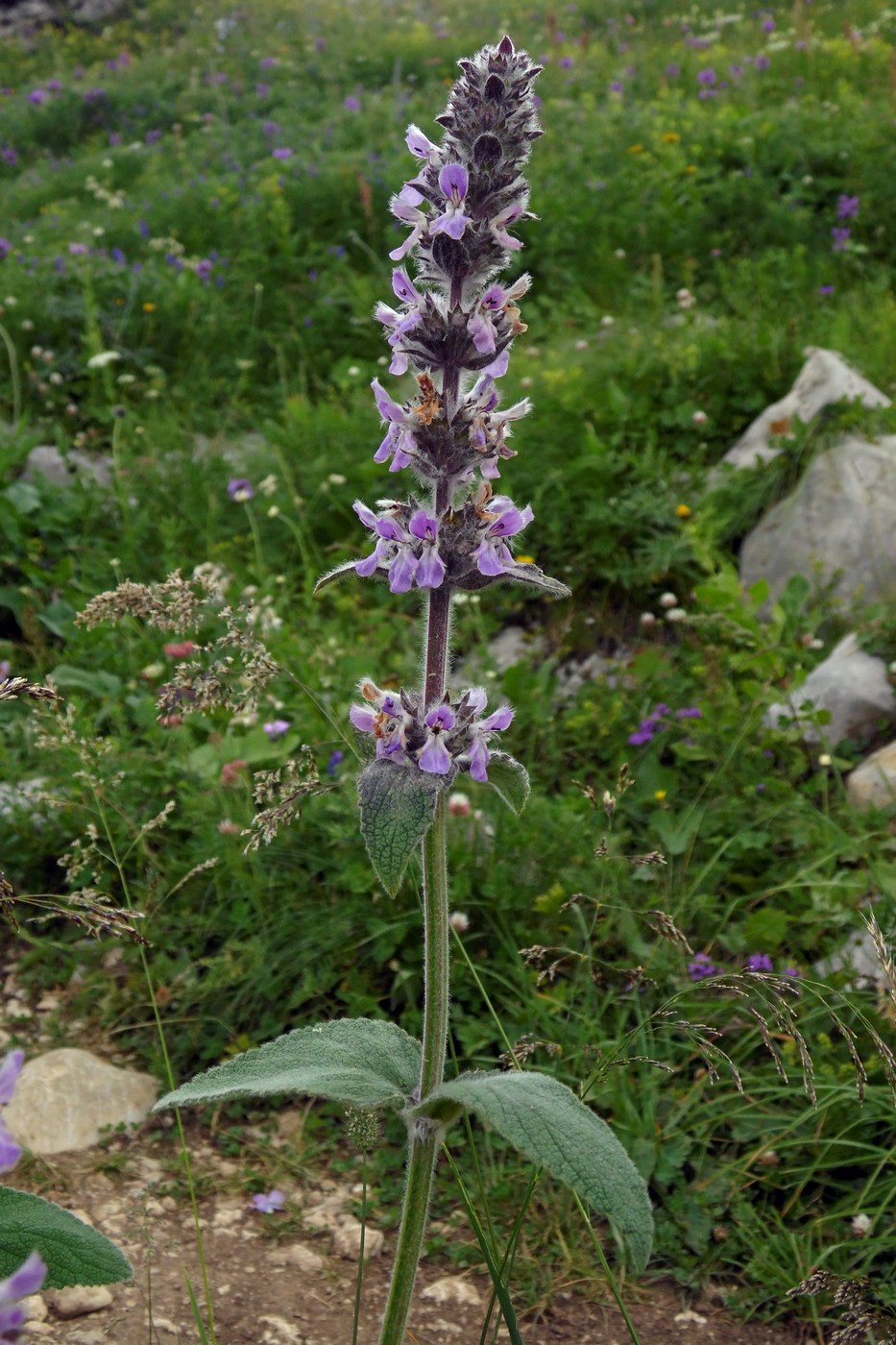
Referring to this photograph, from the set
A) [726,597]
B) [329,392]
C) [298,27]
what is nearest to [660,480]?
[726,597]

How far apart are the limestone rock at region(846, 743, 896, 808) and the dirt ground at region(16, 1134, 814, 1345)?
4.74 ft

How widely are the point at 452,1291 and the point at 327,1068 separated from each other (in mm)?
904

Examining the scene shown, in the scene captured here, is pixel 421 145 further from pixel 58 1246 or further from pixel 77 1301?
pixel 77 1301

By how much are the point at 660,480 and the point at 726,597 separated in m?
0.72

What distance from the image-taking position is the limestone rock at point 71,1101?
106 inches

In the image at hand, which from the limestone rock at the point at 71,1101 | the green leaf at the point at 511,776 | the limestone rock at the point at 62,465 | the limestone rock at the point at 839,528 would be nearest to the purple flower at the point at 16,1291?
the green leaf at the point at 511,776

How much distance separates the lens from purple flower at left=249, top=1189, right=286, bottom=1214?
2520 millimetres

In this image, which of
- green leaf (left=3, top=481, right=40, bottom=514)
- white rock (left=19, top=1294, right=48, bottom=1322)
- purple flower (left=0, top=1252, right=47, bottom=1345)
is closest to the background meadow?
green leaf (left=3, top=481, right=40, bottom=514)

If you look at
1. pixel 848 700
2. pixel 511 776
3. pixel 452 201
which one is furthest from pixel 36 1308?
pixel 848 700

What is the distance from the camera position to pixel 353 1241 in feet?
8.24

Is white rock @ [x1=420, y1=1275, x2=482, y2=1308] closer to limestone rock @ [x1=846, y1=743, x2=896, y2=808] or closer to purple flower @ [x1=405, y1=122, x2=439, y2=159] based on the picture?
limestone rock @ [x1=846, y1=743, x2=896, y2=808]

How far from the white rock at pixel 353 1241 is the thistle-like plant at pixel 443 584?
721 mm

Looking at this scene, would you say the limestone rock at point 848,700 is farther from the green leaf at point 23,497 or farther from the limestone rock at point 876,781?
the green leaf at point 23,497

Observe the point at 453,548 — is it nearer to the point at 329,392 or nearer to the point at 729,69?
the point at 329,392
